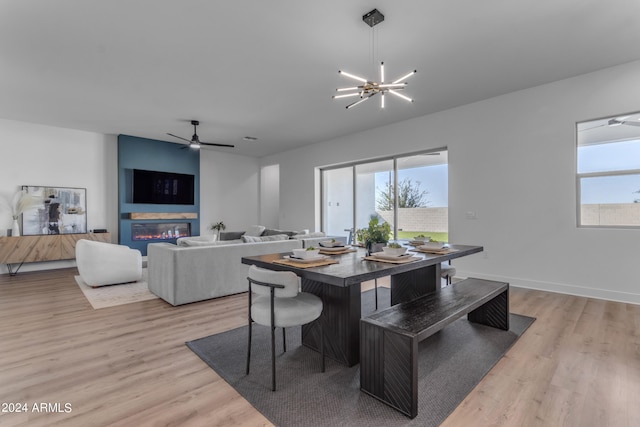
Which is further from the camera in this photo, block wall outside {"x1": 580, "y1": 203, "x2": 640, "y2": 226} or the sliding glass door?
the sliding glass door

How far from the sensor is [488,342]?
256 centimetres

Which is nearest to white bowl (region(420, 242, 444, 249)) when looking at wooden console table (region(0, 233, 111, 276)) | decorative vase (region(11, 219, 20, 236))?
wooden console table (region(0, 233, 111, 276))

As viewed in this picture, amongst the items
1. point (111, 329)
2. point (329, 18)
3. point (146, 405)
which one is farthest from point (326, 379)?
point (329, 18)

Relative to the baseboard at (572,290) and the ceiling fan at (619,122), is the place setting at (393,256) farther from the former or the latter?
the ceiling fan at (619,122)

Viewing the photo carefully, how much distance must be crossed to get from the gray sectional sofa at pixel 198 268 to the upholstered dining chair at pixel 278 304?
181cm

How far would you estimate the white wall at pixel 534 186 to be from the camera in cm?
371

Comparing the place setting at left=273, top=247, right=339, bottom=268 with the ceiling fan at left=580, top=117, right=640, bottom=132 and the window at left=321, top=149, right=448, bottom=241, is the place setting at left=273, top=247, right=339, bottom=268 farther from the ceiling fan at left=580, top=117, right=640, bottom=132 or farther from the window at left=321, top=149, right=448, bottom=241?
the ceiling fan at left=580, top=117, right=640, bottom=132

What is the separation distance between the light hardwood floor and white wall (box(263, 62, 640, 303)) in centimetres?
59

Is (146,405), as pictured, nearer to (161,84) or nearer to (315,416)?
(315,416)

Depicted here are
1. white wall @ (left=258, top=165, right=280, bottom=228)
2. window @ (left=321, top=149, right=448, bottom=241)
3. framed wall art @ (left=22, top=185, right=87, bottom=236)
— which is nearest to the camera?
window @ (left=321, top=149, right=448, bottom=241)

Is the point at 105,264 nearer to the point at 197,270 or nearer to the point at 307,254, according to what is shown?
the point at 197,270

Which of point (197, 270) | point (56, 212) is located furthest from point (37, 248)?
point (197, 270)

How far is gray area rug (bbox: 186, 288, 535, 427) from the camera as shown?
5.47 ft

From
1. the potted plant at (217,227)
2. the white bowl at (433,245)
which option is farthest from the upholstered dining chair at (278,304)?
the potted plant at (217,227)
